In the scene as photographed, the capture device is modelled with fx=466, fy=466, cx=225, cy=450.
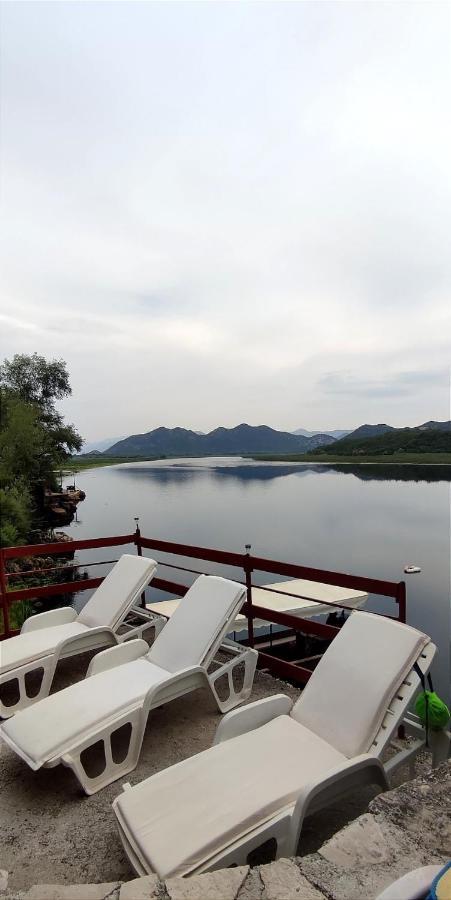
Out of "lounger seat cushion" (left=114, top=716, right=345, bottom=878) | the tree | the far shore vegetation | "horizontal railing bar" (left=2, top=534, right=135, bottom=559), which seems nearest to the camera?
"lounger seat cushion" (left=114, top=716, right=345, bottom=878)

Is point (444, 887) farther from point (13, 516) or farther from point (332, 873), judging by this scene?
point (13, 516)

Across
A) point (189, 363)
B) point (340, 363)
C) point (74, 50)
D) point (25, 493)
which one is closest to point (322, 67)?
point (74, 50)

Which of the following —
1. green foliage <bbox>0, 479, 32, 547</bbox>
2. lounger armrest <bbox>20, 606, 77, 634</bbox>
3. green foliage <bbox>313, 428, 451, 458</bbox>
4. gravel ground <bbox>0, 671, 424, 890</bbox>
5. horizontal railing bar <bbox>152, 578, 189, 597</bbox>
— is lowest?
green foliage <bbox>0, 479, 32, 547</bbox>

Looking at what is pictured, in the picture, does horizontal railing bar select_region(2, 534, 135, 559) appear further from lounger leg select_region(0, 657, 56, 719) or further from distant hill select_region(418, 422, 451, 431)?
distant hill select_region(418, 422, 451, 431)

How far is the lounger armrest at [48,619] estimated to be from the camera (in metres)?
4.07

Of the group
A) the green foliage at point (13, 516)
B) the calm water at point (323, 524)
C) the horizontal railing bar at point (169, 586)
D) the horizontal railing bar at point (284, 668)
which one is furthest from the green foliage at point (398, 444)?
the horizontal railing bar at point (284, 668)

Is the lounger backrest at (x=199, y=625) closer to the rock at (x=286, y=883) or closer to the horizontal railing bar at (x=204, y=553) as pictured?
the horizontal railing bar at (x=204, y=553)

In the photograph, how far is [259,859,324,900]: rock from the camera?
130 centimetres

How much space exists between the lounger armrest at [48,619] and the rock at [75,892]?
9.02 feet

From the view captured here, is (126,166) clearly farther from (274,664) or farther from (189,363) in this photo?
(189,363)

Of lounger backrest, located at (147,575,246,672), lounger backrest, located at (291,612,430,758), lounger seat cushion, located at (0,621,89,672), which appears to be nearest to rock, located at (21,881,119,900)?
lounger backrest, located at (291,612,430,758)

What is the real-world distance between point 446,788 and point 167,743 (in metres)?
1.65

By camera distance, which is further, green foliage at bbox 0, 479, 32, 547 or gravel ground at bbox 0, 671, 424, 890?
green foliage at bbox 0, 479, 32, 547

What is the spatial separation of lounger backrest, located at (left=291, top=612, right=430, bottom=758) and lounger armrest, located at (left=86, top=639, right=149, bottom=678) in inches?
55.8
